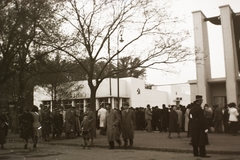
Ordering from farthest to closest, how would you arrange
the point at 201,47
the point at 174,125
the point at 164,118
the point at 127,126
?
the point at 201,47 < the point at 164,118 < the point at 174,125 < the point at 127,126

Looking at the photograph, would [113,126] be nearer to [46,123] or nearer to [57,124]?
[46,123]

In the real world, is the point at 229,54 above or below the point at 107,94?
above

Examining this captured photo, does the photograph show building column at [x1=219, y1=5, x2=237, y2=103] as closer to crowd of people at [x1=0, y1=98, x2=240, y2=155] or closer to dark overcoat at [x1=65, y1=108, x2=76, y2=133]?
crowd of people at [x1=0, y1=98, x2=240, y2=155]

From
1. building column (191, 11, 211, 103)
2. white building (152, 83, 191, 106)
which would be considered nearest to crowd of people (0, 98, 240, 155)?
building column (191, 11, 211, 103)

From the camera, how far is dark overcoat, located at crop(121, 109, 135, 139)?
13.7 m

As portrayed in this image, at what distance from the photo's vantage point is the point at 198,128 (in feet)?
34.0

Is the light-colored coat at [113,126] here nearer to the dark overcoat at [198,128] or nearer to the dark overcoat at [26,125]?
the dark overcoat at [26,125]

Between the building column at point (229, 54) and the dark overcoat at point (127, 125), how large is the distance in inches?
503

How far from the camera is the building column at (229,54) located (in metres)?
24.0

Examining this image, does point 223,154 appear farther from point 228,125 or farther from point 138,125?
point 138,125

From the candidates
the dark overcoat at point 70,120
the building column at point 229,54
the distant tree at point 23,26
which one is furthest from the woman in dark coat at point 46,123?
the building column at point 229,54

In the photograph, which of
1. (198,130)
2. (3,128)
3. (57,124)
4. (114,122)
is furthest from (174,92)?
(198,130)

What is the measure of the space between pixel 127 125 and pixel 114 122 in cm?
74

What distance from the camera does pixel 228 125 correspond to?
1988 centimetres
